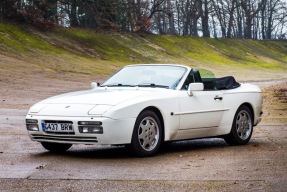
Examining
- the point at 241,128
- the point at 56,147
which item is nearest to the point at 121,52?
the point at 241,128

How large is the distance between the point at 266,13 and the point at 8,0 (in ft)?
253

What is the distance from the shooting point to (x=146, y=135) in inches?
397

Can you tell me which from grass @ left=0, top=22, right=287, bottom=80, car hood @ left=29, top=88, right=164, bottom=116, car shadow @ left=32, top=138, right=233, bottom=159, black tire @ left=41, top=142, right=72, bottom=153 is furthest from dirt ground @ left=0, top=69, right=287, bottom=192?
grass @ left=0, top=22, right=287, bottom=80

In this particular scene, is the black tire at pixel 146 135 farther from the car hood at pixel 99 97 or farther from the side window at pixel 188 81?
the side window at pixel 188 81

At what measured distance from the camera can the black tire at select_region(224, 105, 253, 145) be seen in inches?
468

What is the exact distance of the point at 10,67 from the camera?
4003 centimetres

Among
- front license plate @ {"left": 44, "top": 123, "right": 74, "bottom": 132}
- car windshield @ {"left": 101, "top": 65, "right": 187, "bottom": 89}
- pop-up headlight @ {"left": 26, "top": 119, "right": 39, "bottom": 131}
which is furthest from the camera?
car windshield @ {"left": 101, "top": 65, "right": 187, "bottom": 89}

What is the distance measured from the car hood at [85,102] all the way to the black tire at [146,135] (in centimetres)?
34

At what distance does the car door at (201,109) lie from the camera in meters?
10.9

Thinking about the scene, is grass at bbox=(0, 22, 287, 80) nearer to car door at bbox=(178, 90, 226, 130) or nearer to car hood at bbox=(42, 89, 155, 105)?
car door at bbox=(178, 90, 226, 130)

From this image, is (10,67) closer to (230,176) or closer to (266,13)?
(230,176)

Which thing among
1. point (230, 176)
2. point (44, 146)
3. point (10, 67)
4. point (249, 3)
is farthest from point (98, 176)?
point (249, 3)

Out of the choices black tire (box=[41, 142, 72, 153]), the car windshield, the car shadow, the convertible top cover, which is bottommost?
the car shadow

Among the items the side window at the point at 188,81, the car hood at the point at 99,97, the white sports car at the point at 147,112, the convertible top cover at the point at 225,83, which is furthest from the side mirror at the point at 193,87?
the convertible top cover at the point at 225,83
